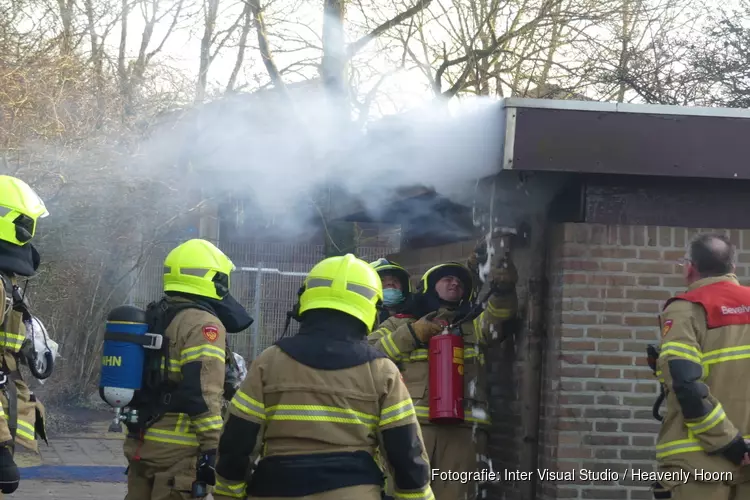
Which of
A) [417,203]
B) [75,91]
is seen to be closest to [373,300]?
[417,203]

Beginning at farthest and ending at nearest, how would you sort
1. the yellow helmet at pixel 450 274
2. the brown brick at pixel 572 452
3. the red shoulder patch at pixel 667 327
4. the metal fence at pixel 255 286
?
the metal fence at pixel 255 286 → the yellow helmet at pixel 450 274 → the brown brick at pixel 572 452 → the red shoulder patch at pixel 667 327

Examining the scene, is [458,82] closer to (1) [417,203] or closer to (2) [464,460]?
(1) [417,203]

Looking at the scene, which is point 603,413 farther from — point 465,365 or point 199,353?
point 199,353

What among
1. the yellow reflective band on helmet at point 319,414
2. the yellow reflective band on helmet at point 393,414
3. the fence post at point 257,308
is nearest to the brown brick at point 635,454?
the yellow reflective band on helmet at point 393,414

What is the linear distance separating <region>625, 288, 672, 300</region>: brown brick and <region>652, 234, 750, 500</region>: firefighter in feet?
3.50

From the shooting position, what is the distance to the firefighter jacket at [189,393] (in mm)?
4973

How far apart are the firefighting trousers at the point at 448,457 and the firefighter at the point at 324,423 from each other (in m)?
2.29

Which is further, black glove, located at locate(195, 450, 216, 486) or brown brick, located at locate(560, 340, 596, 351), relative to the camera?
brown brick, located at locate(560, 340, 596, 351)

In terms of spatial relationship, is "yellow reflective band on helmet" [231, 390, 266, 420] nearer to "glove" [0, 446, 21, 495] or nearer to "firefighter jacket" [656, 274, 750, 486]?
"glove" [0, 446, 21, 495]

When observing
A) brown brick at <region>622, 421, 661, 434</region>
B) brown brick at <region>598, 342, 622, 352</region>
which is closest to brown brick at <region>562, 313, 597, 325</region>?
brown brick at <region>598, 342, 622, 352</region>

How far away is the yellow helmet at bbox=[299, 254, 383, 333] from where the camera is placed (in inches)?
153

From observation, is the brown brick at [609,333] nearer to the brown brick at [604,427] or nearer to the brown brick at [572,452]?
the brown brick at [604,427]

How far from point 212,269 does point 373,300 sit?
166cm

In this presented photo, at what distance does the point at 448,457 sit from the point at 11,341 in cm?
270
